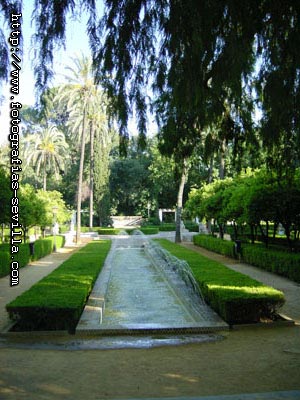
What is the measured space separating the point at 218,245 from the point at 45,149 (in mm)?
34107

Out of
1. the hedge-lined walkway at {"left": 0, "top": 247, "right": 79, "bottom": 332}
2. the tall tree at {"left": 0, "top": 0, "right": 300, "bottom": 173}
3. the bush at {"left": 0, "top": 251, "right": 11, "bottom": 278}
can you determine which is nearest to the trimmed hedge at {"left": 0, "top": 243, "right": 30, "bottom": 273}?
the hedge-lined walkway at {"left": 0, "top": 247, "right": 79, "bottom": 332}

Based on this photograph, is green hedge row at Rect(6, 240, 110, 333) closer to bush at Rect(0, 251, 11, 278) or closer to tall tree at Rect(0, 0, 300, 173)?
tall tree at Rect(0, 0, 300, 173)

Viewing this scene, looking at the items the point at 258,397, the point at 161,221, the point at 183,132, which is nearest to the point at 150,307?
the point at 183,132

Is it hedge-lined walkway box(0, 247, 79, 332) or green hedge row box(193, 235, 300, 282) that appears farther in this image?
green hedge row box(193, 235, 300, 282)

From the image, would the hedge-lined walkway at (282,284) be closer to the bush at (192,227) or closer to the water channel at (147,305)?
the water channel at (147,305)

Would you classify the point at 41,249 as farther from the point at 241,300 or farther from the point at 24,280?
the point at 241,300

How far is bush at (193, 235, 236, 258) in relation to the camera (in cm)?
2206

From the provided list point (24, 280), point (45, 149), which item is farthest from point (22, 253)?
point (45, 149)

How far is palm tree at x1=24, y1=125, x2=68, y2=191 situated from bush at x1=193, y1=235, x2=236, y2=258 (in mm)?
27447

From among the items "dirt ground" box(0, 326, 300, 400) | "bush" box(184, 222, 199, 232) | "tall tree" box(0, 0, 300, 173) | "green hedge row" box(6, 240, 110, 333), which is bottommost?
"dirt ground" box(0, 326, 300, 400)

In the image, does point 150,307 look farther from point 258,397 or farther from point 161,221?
point 161,221

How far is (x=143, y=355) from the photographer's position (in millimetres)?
6359

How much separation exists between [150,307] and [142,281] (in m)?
4.21

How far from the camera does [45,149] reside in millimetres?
54094
